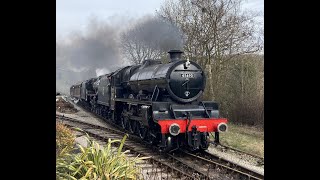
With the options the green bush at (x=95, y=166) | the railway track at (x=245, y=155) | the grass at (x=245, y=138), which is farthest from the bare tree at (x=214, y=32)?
the green bush at (x=95, y=166)

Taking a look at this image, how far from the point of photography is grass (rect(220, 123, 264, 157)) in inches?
429

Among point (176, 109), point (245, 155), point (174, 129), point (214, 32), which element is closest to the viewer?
point (174, 129)

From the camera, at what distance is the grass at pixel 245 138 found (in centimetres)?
1091

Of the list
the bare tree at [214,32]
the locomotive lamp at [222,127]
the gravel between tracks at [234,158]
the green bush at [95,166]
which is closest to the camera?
the green bush at [95,166]

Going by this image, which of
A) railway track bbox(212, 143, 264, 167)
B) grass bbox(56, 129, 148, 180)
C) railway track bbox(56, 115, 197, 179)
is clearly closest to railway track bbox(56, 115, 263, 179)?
railway track bbox(56, 115, 197, 179)

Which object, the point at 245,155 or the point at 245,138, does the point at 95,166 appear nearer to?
the point at 245,155

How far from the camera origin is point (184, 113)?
30.6 feet

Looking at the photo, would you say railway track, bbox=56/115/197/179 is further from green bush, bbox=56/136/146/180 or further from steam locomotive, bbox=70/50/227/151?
green bush, bbox=56/136/146/180

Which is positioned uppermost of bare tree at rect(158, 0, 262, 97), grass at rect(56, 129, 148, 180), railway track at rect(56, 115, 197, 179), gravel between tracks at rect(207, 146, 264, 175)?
bare tree at rect(158, 0, 262, 97)

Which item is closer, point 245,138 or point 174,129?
point 174,129

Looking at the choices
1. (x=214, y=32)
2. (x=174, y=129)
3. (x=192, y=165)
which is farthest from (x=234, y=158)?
(x=214, y=32)

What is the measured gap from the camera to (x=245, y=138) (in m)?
12.9

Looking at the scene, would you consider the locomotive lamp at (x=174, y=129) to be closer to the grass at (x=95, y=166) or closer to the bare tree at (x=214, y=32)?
the grass at (x=95, y=166)
